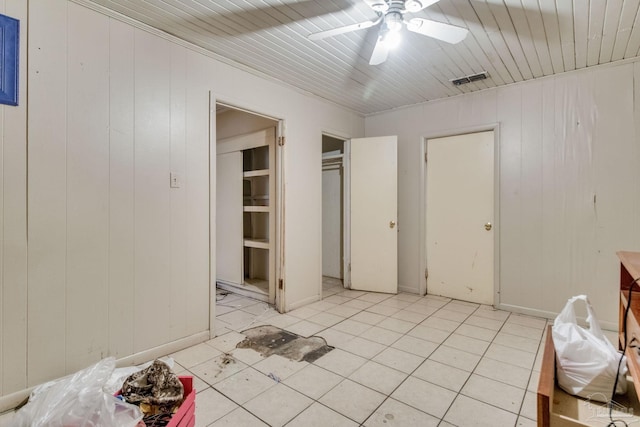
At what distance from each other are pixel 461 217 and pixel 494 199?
1.38 ft

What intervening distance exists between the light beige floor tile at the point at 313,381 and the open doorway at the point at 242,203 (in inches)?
58.9

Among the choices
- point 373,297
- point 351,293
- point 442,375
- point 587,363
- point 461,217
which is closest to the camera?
point 587,363

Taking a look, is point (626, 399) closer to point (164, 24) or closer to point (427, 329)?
point (427, 329)

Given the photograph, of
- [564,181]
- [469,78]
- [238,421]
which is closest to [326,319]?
[238,421]

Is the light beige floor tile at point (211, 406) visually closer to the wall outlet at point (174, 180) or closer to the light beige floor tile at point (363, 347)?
the light beige floor tile at point (363, 347)

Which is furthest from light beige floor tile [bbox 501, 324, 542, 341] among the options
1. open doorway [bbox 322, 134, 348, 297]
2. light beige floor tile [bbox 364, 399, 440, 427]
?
open doorway [bbox 322, 134, 348, 297]

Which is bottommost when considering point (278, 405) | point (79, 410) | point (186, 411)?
point (278, 405)

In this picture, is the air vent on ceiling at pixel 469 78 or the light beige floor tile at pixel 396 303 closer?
the air vent on ceiling at pixel 469 78

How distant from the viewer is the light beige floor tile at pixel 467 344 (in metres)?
2.41

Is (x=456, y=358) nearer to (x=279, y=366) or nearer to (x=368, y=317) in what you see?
(x=368, y=317)

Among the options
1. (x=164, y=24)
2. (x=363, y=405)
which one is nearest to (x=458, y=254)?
(x=363, y=405)

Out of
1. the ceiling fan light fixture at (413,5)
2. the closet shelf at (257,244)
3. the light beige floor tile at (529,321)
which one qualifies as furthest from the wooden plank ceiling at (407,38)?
the light beige floor tile at (529,321)

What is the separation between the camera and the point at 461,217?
369 centimetres

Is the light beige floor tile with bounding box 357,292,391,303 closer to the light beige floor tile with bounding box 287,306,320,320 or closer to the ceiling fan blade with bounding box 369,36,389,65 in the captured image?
the light beige floor tile with bounding box 287,306,320,320
